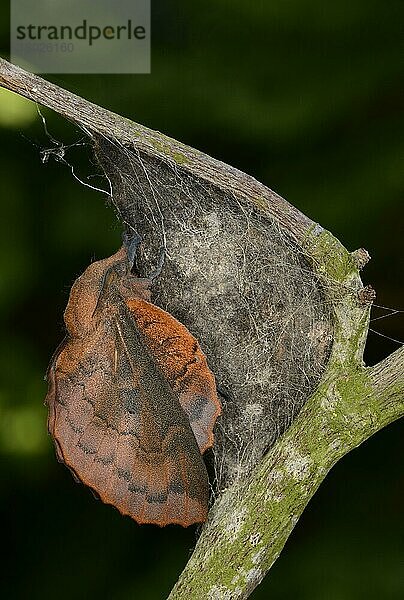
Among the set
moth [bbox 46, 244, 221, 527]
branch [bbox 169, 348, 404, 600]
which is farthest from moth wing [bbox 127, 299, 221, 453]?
branch [bbox 169, 348, 404, 600]

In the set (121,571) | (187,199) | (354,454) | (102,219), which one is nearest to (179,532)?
(121,571)

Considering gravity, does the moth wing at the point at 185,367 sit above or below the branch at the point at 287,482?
above

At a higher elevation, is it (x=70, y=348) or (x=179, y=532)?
(x=70, y=348)

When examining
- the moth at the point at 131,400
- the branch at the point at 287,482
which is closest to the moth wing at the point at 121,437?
the moth at the point at 131,400

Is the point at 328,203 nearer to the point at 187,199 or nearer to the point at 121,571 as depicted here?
the point at 187,199

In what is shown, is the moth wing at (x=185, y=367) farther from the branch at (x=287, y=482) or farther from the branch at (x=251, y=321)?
the branch at (x=287, y=482)

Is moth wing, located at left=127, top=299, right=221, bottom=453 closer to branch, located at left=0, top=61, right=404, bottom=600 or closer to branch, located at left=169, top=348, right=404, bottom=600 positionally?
branch, located at left=0, top=61, right=404, bottom=600
